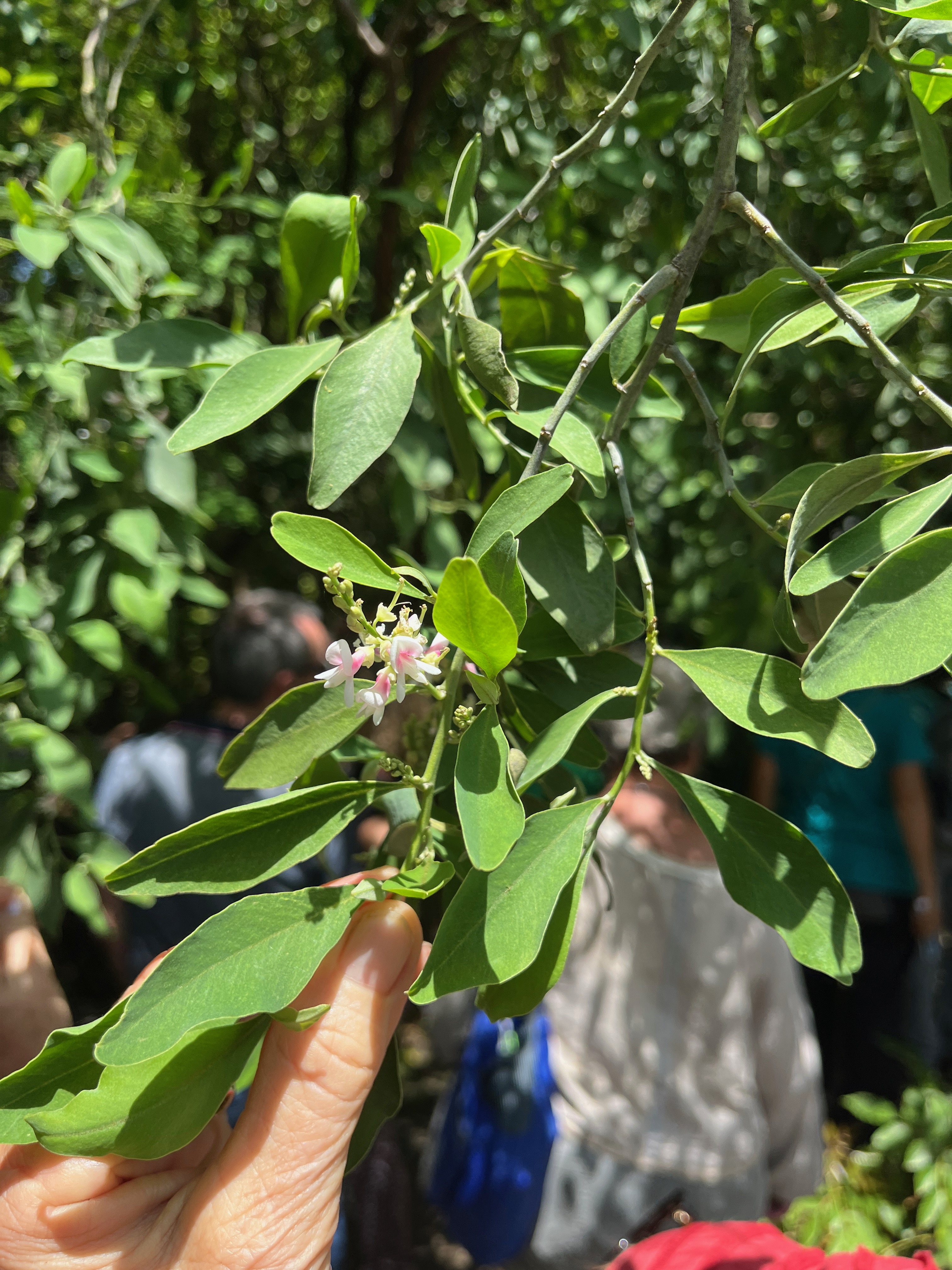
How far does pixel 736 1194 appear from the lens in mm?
1398

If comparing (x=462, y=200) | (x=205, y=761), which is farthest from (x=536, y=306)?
(x=205, y=761)

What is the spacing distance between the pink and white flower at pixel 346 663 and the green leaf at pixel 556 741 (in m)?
0.09

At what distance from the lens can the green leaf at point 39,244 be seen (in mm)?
759

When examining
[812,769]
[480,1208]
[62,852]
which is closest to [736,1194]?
[480,1208]

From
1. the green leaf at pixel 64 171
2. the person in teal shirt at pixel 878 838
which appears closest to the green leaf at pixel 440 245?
the green leaf at pixel 64 171

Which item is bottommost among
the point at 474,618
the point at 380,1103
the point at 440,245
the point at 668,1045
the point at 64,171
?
the point at 668,1045

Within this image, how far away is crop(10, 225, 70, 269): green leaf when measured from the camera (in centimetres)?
76

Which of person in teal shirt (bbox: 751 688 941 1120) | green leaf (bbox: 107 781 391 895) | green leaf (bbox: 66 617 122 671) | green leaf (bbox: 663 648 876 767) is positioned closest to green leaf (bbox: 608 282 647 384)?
green leaf (bbox: 663 648 876 767)

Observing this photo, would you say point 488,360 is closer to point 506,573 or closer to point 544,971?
point 506,573

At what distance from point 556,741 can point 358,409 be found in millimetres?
197

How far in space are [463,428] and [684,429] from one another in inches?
35.3

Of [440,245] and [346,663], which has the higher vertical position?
[440,245]

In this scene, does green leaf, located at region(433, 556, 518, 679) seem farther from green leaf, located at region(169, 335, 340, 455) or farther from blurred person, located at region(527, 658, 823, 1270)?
blurred person, located at region(527, 658, 823, 1270)

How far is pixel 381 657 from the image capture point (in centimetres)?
40
